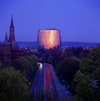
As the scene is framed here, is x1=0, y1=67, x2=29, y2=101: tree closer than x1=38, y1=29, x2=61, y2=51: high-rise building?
Yes

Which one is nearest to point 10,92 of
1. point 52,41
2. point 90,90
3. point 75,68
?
point 90,90

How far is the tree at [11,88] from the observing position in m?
7.08

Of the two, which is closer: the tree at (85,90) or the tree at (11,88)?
the tree at (11,88)

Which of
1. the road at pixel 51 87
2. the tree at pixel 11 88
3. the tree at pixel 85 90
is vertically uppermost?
the tree at pixel 11 88

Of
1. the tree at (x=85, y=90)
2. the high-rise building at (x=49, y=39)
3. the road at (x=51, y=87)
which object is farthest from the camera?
→ the high-rise building at (x=49, y=39)

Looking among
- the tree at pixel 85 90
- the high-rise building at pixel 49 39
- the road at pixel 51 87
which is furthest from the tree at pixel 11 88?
the high-rise building at pixel 49 39

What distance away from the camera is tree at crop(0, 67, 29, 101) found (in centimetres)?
708

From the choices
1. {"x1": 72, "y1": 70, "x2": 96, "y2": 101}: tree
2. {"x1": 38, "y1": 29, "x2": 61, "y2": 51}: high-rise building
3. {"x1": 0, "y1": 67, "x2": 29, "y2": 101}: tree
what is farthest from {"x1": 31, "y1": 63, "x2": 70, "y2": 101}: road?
{"x1": 38, "y1": 29, "x2": 61, "y2": 51}: high-rise building

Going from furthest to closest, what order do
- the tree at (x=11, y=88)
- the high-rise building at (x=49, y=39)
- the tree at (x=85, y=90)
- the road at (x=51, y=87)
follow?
the high-rise building at (x=49, y=39) < the tree at (x=85, y=90) < the road at (x=51, y=87) < the tree at (x=11, y=88)

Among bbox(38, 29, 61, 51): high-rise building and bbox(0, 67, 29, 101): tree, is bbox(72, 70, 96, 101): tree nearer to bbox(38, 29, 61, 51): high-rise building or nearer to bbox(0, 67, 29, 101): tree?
bbox(0, 67, 29, 101): tree

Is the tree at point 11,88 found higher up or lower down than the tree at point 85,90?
higher up

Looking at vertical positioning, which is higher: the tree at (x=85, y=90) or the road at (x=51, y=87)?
the tree at (x=85, y=90)

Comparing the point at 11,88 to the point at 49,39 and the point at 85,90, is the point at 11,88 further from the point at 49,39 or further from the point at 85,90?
the point at 49,39

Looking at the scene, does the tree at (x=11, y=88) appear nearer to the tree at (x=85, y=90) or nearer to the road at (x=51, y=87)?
the road at (x=51, y=87)
